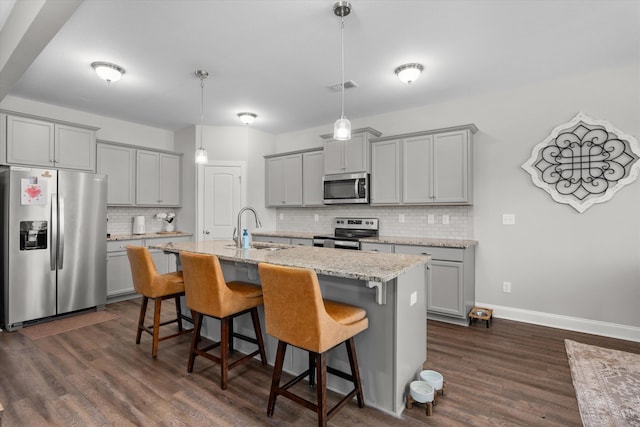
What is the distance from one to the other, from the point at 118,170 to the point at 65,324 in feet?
7.04

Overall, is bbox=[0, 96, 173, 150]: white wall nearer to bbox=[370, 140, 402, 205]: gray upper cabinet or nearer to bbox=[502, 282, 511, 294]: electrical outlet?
bbox=[370, 140, 402, 205]: gray upper cabinet

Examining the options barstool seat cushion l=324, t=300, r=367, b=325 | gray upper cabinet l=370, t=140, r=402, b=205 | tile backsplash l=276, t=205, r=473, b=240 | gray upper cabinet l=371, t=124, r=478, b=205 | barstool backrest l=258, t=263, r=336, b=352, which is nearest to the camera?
barstool backrest l=258, t=263, r=336, b=352

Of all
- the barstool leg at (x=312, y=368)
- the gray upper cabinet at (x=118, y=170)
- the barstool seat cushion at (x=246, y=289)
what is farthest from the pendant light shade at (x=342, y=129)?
the gray upper cabinet at (x=118, y=170)

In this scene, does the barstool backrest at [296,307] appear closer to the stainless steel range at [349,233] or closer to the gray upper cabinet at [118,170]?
the stainless steel range at [349,233]

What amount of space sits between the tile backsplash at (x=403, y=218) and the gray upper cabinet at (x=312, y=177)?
0.30 meters

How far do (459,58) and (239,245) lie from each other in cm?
268

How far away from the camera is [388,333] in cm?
203

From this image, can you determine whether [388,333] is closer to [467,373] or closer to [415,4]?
[467,373]

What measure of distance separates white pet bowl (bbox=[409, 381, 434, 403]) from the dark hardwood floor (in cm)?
10

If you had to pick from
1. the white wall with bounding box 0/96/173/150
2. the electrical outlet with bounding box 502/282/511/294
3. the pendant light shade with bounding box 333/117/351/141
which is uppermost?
the white wall with bounding box 0/96/173/150

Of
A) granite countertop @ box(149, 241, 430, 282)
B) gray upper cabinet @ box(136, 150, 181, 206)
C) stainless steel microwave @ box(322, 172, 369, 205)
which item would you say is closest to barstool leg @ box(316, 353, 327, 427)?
granite countertop @ box(149, 241, 430, 282)

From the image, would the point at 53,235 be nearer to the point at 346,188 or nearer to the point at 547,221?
the point at 346,188

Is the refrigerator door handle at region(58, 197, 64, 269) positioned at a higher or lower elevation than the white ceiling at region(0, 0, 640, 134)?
lower

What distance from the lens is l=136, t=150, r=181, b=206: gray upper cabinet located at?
16.5 ft
